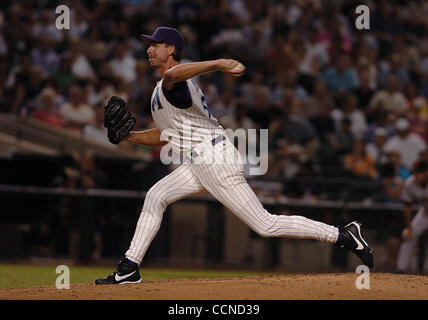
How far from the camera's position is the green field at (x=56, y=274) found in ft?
28.0

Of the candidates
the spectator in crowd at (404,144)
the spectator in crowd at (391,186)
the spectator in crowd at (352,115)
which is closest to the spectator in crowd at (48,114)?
the spectator in crowd at (352,115)

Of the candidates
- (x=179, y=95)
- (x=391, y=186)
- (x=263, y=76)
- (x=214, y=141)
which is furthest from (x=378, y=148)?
(x=179, y=95)

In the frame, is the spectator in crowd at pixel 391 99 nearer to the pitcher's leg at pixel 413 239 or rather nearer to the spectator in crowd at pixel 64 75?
the pitcher's leg at pixel 413 239

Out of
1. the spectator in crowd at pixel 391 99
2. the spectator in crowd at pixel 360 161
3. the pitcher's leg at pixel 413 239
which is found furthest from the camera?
the spectator in crowd at pixel 391 99

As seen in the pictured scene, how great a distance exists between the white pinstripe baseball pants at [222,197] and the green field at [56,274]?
2163 mm

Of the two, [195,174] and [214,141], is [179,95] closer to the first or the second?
[214,141]

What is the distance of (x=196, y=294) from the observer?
19.3ft

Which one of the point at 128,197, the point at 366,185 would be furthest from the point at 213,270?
the point at 366,185

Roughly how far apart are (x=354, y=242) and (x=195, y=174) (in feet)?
4.51

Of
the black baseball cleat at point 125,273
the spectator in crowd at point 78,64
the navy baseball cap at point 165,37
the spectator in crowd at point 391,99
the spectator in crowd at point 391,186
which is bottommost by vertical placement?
the black baseball cleat at point 125,273

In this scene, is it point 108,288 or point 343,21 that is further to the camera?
point 343,21

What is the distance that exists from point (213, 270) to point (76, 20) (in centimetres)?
548

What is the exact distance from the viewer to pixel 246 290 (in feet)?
19.8
